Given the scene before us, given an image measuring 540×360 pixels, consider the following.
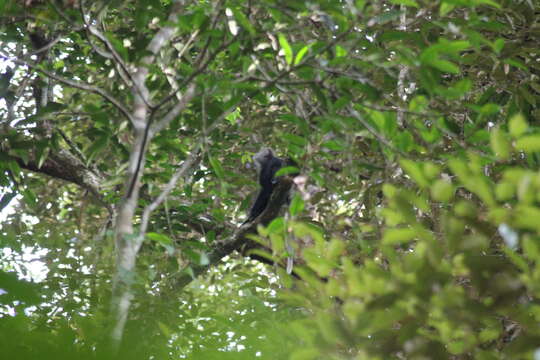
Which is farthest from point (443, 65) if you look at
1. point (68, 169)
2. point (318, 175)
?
point (68, 169)

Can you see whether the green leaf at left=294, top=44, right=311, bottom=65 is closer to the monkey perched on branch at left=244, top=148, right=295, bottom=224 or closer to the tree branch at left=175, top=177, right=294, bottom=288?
the tree branch at left=175, top=177, right=294, bottom=288

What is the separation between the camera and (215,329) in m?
2.71

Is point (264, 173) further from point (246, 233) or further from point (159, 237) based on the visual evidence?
point (159, 237)

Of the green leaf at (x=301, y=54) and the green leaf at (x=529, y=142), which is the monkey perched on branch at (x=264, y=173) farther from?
the green leaf at (x=529, y=142)

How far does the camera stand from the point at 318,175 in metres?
2.10

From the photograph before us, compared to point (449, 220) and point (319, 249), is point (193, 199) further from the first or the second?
point (449, 220)

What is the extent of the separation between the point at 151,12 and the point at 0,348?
135cm

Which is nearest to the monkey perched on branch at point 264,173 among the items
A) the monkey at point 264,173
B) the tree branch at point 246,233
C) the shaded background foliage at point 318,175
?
the monkey at point 264,173

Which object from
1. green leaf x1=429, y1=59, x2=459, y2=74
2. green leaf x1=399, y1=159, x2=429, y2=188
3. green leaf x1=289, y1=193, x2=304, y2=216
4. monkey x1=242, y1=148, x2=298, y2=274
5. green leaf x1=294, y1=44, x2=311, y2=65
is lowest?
green leaf x1=399, y1=159, x2=429, y2=188

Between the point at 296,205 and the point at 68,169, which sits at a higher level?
the point at 68,169

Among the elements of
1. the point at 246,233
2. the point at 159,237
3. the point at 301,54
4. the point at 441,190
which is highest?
the point at 246,233

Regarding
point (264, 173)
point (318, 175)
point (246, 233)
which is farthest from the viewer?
point (264, 173)

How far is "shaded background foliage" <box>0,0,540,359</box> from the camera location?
1268 millimetres

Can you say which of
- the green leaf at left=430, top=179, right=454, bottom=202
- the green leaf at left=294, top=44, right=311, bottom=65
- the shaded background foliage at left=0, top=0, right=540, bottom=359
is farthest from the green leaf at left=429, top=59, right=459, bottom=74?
the green leaf at left=430, top=179, right=454, bottom=202
